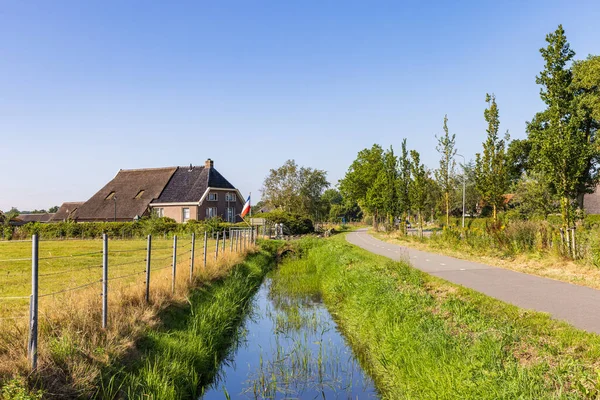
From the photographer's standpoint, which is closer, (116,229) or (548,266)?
(548,266)

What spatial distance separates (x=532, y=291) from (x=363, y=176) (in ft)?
150

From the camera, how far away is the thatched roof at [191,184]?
48787mm

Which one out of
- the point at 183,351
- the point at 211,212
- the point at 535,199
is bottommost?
the point at 183,351

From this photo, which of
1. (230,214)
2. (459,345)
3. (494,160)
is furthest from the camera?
(230,214)

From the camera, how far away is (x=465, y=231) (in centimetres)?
2231

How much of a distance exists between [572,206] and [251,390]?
1326 centimetres

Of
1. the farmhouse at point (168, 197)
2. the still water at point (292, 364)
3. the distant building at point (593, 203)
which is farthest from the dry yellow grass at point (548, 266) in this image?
the distant building at point (593, 203)

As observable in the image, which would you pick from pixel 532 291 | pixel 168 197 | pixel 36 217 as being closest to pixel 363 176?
pixel 168 197

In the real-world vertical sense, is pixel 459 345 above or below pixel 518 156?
below

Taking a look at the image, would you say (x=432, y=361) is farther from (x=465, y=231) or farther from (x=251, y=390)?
(x=465, y=231)

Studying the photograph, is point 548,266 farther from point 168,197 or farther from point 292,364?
point 168,197

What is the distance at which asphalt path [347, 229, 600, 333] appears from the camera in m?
7.98

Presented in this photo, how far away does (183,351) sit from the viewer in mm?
7500

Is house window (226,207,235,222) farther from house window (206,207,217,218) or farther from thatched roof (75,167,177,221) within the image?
thatched roof (75,167,177,221)
